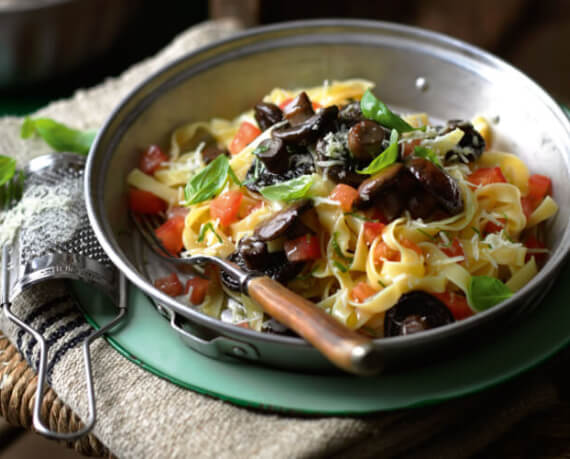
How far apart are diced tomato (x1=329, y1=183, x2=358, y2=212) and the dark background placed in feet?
11.8

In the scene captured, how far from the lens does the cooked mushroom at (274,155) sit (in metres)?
3.37

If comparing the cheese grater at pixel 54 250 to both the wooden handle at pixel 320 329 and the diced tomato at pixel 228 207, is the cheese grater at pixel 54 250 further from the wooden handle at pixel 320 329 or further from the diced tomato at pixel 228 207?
the wooden handle at pixel 320 329

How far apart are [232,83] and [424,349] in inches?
103

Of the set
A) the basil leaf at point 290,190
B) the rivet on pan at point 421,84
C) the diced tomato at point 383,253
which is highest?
the rivet on pan at point 421,84

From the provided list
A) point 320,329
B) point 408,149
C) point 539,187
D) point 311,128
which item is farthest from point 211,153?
point 539,187

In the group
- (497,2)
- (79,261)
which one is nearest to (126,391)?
(79,261)

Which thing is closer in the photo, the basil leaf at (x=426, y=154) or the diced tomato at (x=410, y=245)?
the diced tomato at (x=410, y=245)

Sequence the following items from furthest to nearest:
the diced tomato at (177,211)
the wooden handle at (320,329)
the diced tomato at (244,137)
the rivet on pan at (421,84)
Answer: the rivet on pan at (421,84)
the diced tomato at (244,137)
the diced tomato at (177,211)
the wooden handle at (320,329)

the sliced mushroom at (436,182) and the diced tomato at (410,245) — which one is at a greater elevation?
the sliced mushroom at (436,182)

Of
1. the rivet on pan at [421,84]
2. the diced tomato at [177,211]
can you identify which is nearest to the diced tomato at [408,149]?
the diced tomato at [177,211]

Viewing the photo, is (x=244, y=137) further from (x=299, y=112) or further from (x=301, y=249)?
(x=301, y=249)

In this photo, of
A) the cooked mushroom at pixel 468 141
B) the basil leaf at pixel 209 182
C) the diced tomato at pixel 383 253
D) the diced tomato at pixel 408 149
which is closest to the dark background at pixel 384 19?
the cooked mushroom at pixel 468 141

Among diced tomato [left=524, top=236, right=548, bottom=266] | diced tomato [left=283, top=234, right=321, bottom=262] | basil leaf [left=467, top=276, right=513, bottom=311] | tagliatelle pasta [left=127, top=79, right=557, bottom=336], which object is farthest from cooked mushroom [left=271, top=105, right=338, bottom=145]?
diced tomato [left=524, top=236, right=548, bottom=266]

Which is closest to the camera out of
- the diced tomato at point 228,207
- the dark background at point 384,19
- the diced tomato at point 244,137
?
the diced tomato at point 228,207
